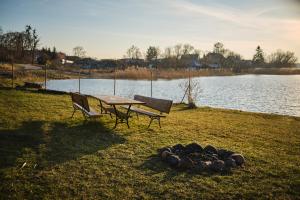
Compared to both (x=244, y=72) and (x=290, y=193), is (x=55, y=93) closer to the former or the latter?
(x=290, y=193)

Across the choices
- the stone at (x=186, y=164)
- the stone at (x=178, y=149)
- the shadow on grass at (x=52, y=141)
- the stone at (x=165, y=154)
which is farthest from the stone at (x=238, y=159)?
the shadow on grass at (x=52, y=141)

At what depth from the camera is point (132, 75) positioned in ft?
122

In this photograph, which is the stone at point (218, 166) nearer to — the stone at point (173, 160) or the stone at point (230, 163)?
the stone at point (230, 163)

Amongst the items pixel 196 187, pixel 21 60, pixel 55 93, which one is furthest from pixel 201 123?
pixel 21 60

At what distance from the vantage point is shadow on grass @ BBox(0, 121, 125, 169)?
598 centimetres

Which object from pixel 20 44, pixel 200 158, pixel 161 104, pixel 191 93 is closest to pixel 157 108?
pixel 161 104

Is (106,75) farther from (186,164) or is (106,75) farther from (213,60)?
(213,60)

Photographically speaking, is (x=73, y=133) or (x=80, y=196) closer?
(x=80, y=196)

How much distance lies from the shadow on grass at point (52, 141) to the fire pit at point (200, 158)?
1710mm

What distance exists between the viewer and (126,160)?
240 inches

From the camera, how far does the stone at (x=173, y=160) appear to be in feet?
18.9

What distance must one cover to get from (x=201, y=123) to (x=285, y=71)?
72622 millimetres

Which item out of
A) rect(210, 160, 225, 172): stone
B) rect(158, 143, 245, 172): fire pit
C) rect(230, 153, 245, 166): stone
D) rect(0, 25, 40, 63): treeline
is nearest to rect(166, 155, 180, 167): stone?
rect(158, 143, 245, 172): fire pit

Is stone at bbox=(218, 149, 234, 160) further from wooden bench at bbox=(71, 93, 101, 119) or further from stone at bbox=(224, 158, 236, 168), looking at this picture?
wooden bench at bbox=(71, 93, 101, 119)
